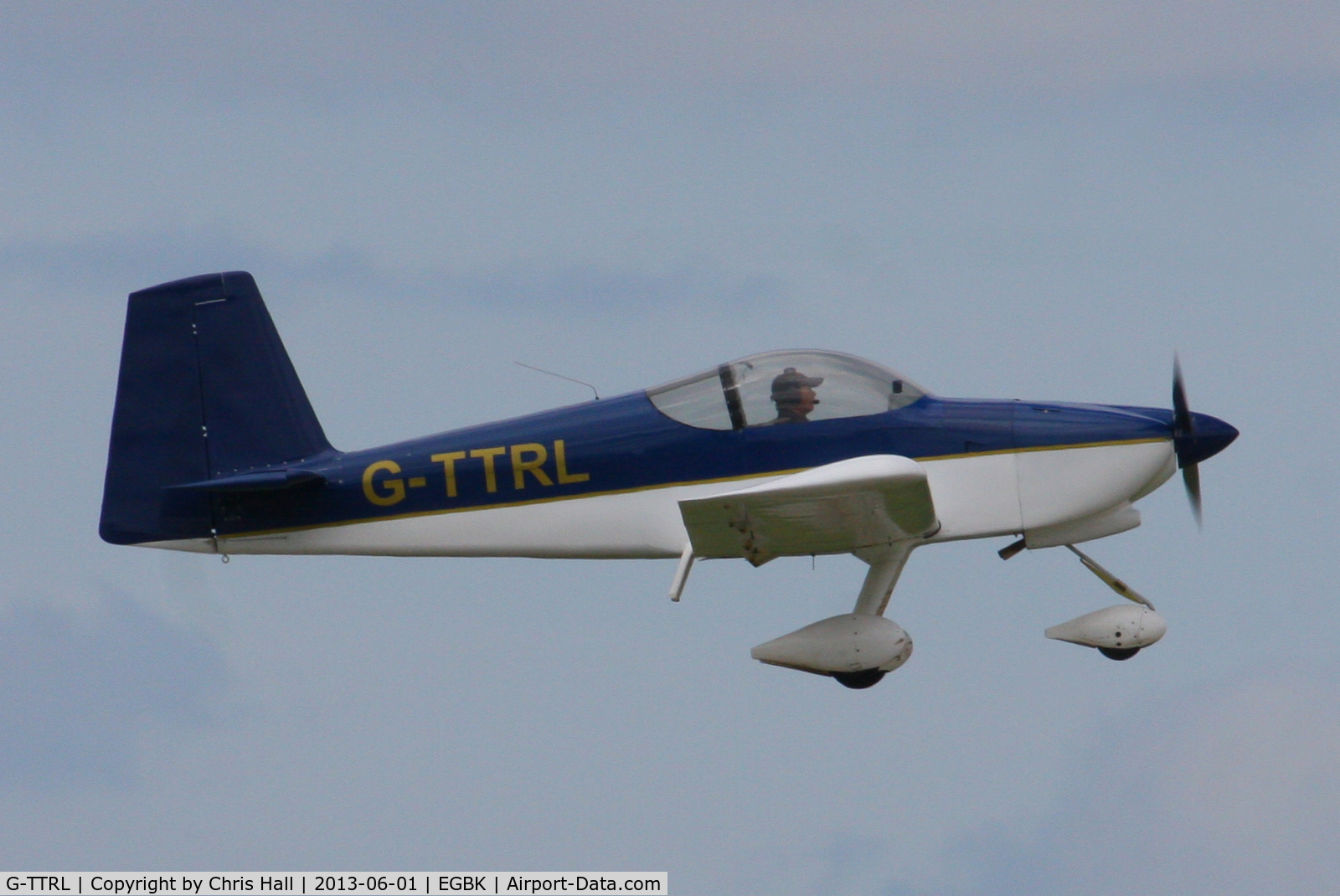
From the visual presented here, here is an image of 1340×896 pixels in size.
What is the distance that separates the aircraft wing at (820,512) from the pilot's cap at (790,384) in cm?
61

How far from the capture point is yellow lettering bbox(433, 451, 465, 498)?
493 inches

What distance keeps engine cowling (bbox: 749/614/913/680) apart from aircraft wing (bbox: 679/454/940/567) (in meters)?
0.58

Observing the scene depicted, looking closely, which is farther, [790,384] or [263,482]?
[263,482]

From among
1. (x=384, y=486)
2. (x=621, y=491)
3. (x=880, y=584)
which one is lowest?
(x=880, y=584)

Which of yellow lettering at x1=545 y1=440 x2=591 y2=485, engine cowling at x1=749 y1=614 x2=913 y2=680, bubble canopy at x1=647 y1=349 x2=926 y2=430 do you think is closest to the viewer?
engine cowling at x1=749 y1=614 x2=913 y2=680

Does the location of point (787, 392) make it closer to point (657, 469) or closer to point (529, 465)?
point (657, 469)

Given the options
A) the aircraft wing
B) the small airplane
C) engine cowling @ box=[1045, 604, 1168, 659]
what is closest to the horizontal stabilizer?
the small airplane

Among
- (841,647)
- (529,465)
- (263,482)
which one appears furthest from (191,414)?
(841,647)

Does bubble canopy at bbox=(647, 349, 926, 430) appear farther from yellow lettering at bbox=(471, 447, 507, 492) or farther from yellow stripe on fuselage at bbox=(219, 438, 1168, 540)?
yellow lettering at bbox=(471, 447, 507, 492)

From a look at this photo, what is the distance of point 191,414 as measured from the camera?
12.9m

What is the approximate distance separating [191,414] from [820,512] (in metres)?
4.91

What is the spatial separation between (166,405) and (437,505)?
88.9 inches

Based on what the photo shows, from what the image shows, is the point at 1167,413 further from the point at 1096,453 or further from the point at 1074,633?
the point at 1074,633

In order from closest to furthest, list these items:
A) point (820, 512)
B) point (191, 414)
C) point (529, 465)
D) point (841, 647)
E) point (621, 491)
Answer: point (820, 512), point (841, 647), point (621, 491), point (529, 465), point (191, 414)
